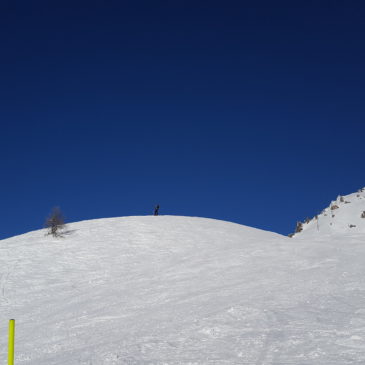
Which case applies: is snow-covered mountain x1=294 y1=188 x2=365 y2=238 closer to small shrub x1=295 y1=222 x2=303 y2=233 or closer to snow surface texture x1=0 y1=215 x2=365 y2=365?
small shrub x1=295 y1=222 x2=303 y2=233

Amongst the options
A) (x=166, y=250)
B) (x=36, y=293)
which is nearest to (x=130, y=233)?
(x=166, y=250)

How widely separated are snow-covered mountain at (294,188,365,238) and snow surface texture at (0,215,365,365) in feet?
48.4

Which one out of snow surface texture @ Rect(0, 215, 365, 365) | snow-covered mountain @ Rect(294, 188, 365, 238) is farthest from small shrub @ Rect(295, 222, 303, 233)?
snow surface texture @ Rect(0, 215, 365, 365)

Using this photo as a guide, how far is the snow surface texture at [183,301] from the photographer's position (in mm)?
8688

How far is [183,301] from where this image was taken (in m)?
14.1

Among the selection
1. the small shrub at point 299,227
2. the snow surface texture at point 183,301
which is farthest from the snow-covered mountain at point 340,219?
the snow surface texture at point 183,301

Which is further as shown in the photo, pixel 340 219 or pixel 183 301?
pixel 340 219

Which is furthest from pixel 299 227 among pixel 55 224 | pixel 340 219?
pixel 55 224

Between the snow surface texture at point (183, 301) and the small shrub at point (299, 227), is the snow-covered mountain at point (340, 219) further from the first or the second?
the snow surface texture at point (183, 301)

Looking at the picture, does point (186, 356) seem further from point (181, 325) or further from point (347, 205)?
point (347, 205)

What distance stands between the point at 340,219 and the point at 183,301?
33.1m

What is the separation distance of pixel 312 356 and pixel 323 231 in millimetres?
35729

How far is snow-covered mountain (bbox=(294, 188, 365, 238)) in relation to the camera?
40.8 metres

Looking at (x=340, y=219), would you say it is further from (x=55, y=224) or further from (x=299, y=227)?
(x=55, y=224)
